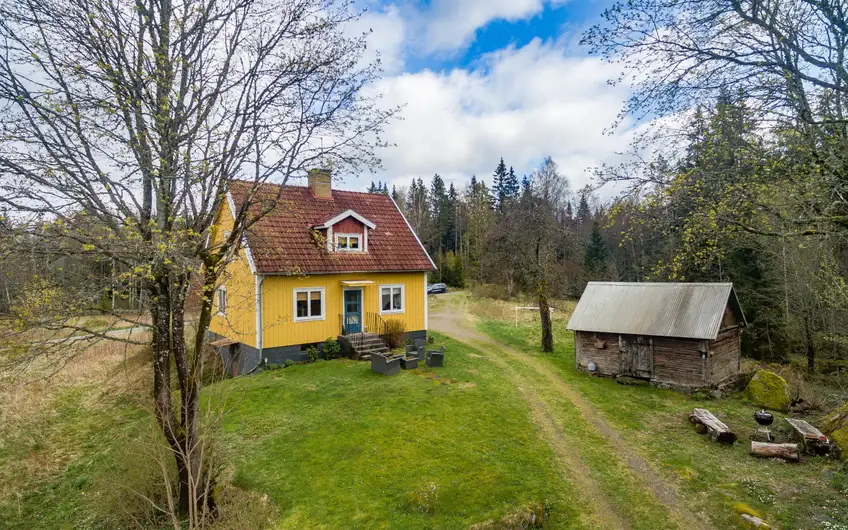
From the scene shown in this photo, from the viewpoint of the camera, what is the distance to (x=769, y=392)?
14375 millimetres

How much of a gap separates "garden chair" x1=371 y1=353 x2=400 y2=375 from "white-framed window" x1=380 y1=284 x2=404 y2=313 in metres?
4.34

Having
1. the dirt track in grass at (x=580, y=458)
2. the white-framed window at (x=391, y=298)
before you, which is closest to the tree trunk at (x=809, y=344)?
the dirt track in grass at (x=580, y=458)

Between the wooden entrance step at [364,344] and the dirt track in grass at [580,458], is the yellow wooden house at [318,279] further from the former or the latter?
the dirt track in grass at [580,458]

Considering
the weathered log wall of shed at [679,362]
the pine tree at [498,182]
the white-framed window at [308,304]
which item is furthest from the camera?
the pine tree at [498,182]

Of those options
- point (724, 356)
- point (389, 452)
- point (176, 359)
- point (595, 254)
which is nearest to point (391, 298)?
point (389, 452)

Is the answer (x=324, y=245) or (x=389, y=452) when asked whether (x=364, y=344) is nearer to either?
(x=324, y=245)

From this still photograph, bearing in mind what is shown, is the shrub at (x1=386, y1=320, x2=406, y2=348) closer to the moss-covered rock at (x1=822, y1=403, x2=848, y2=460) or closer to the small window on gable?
the small window on gable

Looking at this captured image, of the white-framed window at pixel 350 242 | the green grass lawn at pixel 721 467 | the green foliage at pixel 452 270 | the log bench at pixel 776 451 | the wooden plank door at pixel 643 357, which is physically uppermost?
the white-framed window at pixel 350 242

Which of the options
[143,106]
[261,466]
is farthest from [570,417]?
[143,106]

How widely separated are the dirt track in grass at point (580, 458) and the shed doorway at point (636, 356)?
2.69 metres

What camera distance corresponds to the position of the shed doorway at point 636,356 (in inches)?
639

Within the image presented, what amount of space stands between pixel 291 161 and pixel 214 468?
622cm

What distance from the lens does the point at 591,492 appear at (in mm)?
8641

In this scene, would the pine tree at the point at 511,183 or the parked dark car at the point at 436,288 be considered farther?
the pine tree at the point at 511,183
